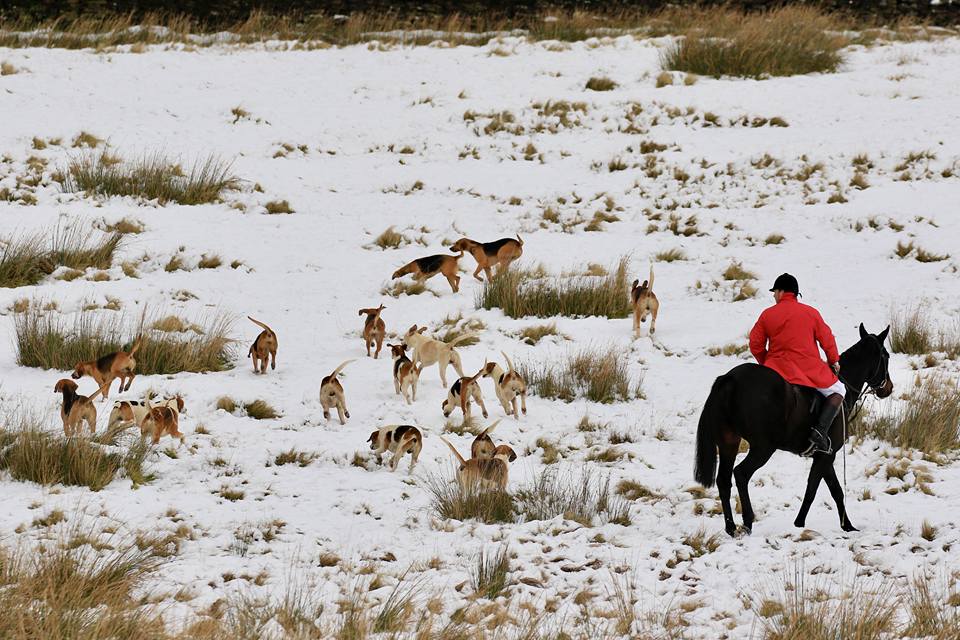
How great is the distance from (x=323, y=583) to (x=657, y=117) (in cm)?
1347

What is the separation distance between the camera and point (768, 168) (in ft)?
53.0

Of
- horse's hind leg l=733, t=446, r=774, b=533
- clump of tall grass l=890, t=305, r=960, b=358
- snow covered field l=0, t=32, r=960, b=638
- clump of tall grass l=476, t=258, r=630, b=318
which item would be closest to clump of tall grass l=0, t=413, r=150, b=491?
snow covered field l=0, t=32, r=960, b=638

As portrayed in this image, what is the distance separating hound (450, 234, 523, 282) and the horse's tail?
19.1 ft

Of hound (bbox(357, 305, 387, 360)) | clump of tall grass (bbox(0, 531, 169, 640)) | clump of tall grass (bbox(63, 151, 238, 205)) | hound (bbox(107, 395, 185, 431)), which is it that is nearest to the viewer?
clump of tall grass (bbox(0, 531, 169, 640))

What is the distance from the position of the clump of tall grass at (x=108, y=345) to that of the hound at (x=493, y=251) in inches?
125

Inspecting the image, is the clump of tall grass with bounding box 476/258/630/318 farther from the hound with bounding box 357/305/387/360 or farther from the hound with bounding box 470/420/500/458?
the hound with bounding box 470/420/500/458

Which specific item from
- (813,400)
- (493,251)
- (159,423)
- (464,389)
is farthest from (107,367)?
(813,400)

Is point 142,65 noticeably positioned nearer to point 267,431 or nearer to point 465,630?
point 267,431

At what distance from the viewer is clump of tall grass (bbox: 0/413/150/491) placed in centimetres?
736

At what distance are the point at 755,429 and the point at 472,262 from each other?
7.64 meters

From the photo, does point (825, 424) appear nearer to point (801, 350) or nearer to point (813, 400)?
point (813, 400)

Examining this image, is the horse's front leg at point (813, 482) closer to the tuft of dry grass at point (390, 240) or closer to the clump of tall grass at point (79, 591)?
the clump of tall grass at point (79, 591)

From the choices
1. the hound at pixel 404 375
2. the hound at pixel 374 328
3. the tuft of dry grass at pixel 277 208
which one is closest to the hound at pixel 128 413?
A: the hound at pixel 404 375

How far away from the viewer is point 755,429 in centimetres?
671
